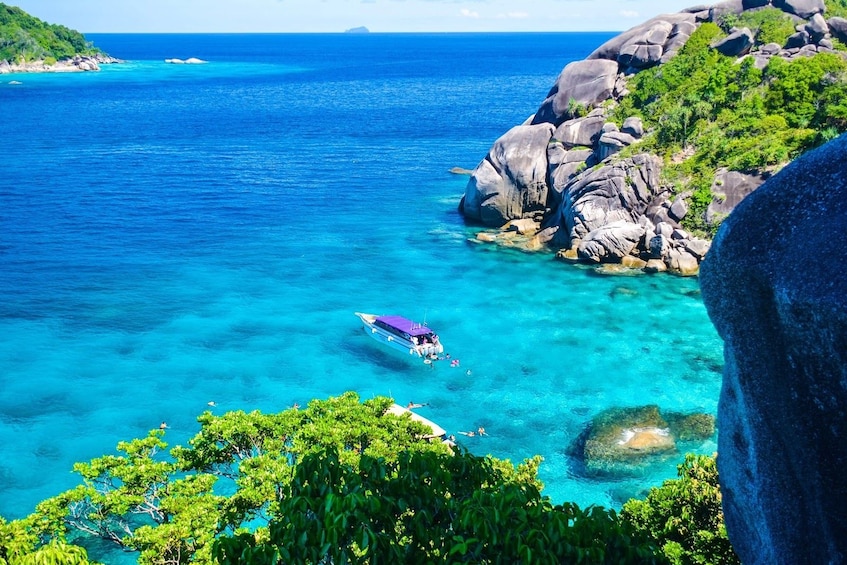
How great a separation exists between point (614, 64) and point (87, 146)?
67.6 meters

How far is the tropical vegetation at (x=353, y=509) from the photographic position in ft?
33.0

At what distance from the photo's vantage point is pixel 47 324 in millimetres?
43531

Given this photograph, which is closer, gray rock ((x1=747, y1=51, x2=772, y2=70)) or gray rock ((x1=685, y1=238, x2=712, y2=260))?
gray rock ((x1=685, y1=238, x2=712, y2=260))

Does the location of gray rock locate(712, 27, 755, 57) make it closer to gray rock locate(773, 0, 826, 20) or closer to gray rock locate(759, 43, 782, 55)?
gray rock locate(759, 43, 782, 55)

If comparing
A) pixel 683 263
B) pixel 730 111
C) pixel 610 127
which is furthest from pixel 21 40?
pixel 683 263

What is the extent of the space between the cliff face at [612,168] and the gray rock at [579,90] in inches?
3.5

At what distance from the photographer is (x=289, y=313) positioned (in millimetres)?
45156

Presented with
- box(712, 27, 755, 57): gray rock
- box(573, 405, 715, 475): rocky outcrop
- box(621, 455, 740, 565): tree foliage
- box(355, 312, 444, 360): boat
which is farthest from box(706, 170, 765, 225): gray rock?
box(621, 455, 740, 565): tree foliage

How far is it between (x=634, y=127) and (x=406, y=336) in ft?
96.6

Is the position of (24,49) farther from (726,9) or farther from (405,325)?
(405,325)

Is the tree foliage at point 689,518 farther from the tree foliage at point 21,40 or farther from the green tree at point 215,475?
the tree foliage at point 21,40

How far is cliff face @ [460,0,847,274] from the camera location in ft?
166

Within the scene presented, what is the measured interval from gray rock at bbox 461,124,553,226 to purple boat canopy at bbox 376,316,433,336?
2222 cm

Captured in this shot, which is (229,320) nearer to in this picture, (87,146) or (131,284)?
(131,284)
